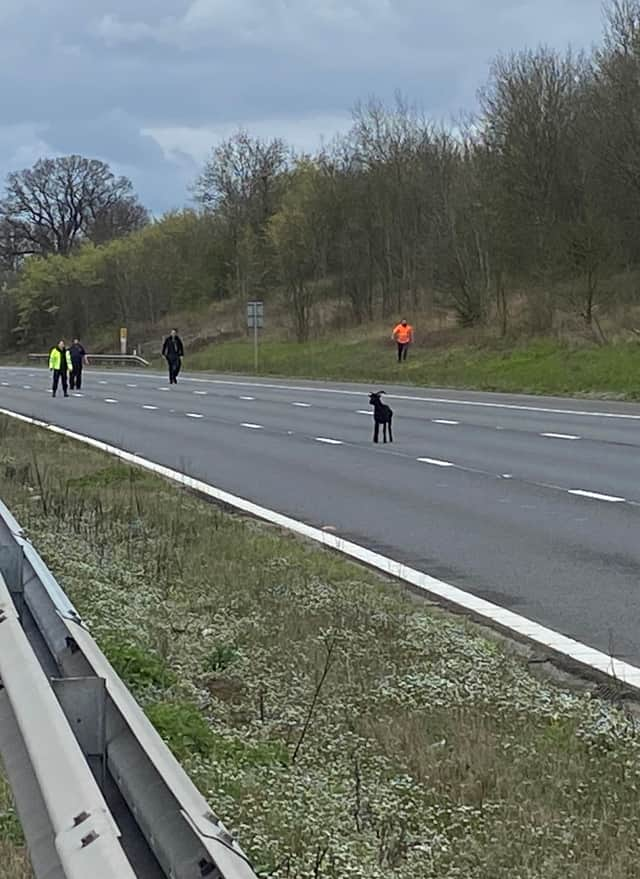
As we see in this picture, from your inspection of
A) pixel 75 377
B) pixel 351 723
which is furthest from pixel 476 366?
pixel 351 723

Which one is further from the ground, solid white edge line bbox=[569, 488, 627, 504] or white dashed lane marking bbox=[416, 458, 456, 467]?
solid white edge line bbox=[569, 488, 627, 504]

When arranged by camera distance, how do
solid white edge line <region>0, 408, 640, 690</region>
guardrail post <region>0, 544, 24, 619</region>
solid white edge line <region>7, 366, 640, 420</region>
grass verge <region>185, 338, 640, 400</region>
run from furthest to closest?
grass verge <region>185, 338, 640, 400</region> → solid white edge line <region>7, 366, 640, 420</region> → solid white edge line <region>0, 408, 640, 690</region> → guardrail post <region>0, 544, 24, 619</region>

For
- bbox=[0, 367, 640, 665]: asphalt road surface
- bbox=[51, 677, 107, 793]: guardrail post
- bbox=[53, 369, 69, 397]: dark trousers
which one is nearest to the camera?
bbox=[51, 677, 107, 793]: guardrail post

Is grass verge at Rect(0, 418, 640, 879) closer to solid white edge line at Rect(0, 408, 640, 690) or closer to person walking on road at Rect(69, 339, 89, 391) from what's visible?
solid white edge line at Rect(0, 408, 640, 690)

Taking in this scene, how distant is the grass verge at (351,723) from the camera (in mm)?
4500

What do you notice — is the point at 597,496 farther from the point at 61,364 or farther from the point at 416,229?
the point at 416,229

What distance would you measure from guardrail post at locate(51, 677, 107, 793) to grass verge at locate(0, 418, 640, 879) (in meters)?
0.46

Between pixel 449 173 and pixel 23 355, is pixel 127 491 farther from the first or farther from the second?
pixel 23 355

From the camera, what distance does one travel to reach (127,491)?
1490 cm

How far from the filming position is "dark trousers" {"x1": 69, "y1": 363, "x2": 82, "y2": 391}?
148 feet

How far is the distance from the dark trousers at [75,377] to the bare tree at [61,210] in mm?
66439

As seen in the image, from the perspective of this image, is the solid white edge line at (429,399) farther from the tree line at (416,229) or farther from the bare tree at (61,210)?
the bare tree at (61,210)

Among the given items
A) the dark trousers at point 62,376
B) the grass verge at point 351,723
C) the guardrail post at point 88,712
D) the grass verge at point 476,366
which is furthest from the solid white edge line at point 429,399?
the guardrail post at point 88,712

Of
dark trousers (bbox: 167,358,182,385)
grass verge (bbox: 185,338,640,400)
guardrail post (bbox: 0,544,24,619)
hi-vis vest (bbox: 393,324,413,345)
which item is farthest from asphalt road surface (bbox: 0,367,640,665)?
hi-vis vest (bbox: 393,324,413,345)
